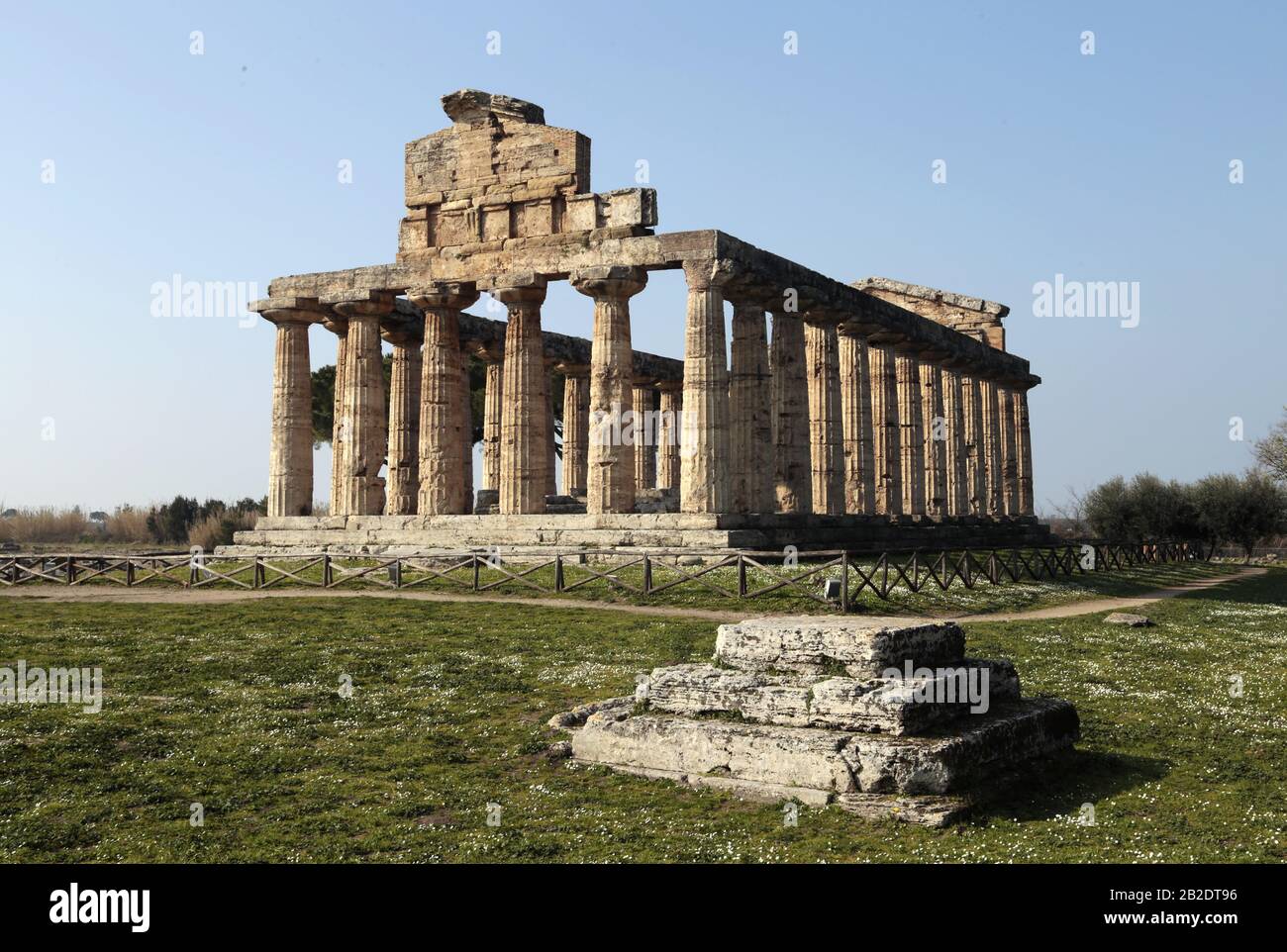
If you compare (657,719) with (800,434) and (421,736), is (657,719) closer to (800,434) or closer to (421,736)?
(421,736)

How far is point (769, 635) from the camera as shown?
11.3m

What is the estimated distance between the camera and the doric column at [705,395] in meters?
30.7

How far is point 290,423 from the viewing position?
3778 centimetres

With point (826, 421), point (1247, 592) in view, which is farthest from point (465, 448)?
point (1247, 592)

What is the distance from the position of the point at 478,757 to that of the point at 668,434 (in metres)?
41.3

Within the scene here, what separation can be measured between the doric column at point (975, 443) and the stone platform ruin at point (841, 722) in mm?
39097

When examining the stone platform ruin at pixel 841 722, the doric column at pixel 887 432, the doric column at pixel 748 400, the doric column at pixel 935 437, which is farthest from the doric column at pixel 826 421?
the stone platform ruin at pixel 841 722

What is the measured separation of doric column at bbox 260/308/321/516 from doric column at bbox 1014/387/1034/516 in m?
33.1

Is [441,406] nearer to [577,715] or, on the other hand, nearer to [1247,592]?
[577,715]

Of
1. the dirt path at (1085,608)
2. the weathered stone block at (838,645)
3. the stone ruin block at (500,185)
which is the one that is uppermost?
the stone ruin block at (500,185)

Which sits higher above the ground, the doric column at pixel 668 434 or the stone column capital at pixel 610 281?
the stone column capital at pixel 610 281

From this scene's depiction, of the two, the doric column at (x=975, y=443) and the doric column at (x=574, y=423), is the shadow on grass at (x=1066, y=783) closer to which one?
the doric column at (x=574, y=423)

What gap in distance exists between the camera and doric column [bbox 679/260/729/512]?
30672 mm

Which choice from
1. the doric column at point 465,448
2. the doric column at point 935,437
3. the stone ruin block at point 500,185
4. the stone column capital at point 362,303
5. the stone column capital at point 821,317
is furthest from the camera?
the doric column at point 935,437
